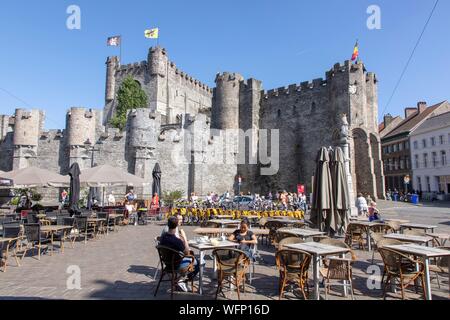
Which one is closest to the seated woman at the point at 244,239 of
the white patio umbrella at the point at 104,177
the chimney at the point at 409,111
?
the white patio umbrella at the point at 104,177

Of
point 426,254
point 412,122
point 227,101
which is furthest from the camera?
point 412,122

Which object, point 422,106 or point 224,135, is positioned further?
point 422,106

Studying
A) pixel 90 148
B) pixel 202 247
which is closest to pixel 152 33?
pixel 90 148

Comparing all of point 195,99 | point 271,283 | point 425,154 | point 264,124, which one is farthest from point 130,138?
point 425,154

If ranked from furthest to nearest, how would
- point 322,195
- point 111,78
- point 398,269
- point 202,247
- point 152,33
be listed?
point 111,78 < point 152,33 < point 322,195 < point 202,247 < point 398,269

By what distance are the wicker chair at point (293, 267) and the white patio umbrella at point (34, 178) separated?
36.4 feet

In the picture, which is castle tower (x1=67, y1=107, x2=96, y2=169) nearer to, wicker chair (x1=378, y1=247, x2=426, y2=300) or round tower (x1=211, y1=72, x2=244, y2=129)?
round tower (x1=211, y1=72, x2=244, y2=129)

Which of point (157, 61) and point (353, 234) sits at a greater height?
point (157, 61)

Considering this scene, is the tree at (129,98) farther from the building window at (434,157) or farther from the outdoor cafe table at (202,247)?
the building window at (434,157)

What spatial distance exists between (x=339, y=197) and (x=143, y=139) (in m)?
17.4

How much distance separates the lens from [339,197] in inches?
294

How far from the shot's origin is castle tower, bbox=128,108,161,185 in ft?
72.1

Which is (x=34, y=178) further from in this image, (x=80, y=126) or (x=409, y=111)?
(x=409, y=111)
